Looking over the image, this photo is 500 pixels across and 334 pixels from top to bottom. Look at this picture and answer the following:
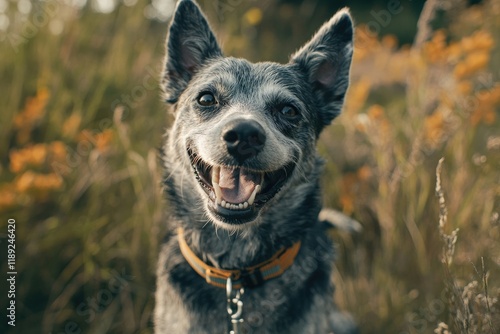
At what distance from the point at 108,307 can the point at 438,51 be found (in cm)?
326

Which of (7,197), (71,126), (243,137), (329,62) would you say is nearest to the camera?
(243,137)

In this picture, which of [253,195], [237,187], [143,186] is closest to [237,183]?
[237,187]

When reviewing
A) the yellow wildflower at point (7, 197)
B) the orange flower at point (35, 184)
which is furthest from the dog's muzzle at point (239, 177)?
the yellow wildflower at point (7, 197)

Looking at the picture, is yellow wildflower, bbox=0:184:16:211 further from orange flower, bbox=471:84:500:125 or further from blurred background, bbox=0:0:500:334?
orange flower, bbox=471:84:500:125

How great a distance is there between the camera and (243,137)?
227cm

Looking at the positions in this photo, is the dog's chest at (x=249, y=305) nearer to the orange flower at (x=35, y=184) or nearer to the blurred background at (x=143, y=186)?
the blurred background at (x=143, y=186)

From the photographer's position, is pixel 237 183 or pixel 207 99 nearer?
pixel 237 183

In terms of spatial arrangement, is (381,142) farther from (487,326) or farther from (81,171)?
(81,171)

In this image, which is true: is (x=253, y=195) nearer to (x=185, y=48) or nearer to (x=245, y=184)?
(x=245, y=184)

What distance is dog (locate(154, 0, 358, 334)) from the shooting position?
2428 mm

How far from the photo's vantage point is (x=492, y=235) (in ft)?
10.3

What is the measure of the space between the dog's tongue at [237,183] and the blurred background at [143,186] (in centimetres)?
78

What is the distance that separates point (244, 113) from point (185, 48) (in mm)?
888

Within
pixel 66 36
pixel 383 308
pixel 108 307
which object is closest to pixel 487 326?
pixel 383 308
